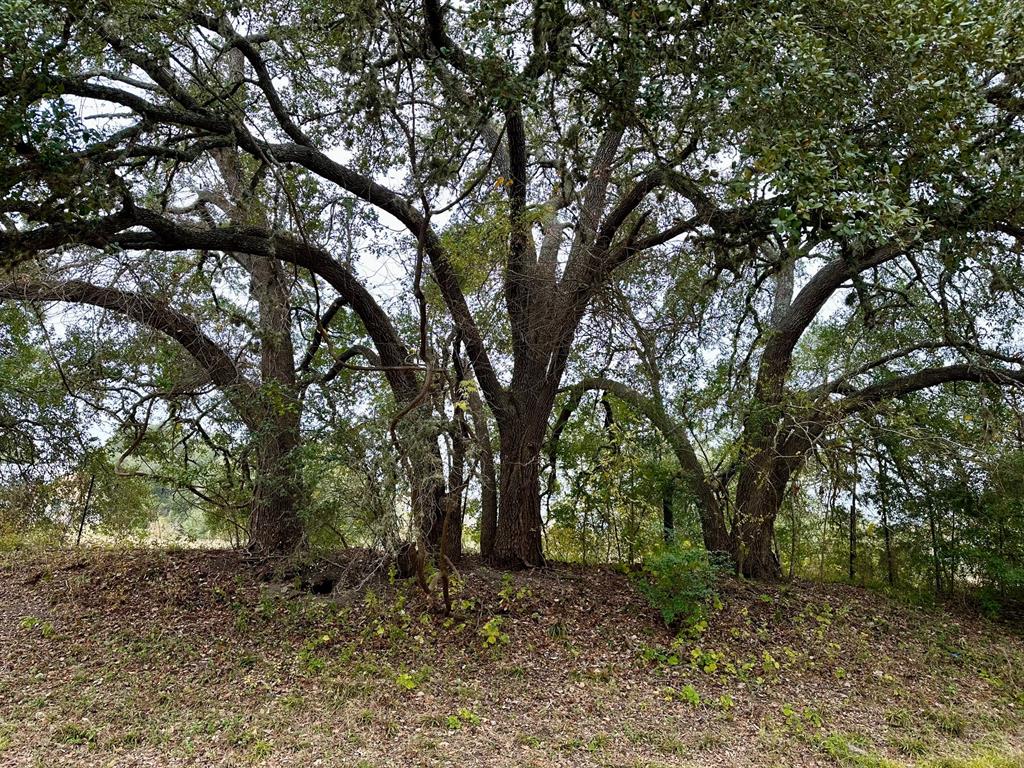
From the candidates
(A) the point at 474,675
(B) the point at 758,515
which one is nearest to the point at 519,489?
(A) the point at 474,675

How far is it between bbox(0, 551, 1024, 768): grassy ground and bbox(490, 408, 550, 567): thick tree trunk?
0.31 meters

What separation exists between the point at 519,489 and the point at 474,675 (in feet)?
7.23

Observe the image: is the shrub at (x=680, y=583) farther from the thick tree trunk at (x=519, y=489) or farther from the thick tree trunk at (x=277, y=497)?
the thick tree trunk at (x=277, y=497)

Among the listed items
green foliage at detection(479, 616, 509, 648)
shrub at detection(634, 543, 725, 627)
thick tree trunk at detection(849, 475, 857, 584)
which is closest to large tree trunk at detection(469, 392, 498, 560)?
green foliage at detection(479, 616, 509, 648)

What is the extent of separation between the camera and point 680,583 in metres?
5.91

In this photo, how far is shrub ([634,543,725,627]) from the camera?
580 cm

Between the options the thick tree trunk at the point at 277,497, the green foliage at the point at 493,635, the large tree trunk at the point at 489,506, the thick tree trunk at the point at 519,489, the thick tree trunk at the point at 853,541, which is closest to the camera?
the green foliage at the point at 493,635

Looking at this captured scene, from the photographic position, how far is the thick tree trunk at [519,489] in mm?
6859

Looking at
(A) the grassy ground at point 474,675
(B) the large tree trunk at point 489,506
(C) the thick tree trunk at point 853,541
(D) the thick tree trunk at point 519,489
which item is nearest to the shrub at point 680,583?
(A) the grassy ground at point 474,675

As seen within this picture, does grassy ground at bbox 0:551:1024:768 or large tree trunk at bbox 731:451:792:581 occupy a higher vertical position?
large tree trunk at bbox 731:451:792:581

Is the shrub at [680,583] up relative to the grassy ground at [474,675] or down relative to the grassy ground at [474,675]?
up

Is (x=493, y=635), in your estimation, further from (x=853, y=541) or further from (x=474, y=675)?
(x=853, y=541)

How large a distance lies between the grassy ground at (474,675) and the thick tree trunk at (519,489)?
1.01ft

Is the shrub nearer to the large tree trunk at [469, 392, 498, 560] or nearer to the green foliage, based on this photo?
the green foliage
